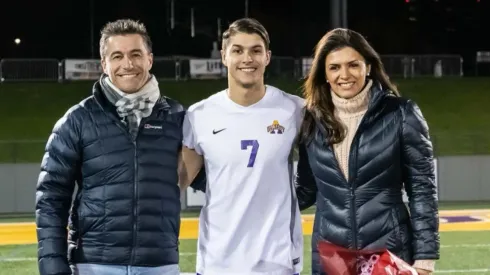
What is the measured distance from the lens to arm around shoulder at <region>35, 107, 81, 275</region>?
3.17 m

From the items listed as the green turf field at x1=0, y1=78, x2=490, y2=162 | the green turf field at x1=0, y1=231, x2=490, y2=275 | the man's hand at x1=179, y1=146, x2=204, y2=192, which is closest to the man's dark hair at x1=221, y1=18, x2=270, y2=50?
the man's hand at x1=179, y1=146, x2=204, y2=192

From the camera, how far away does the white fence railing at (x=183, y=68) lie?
22938 mm

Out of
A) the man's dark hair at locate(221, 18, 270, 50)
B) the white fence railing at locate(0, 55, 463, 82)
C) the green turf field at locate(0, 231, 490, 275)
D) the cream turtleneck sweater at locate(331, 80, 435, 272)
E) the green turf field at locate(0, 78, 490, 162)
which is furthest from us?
the white fence railing at locate(0, 55, 463, 82)

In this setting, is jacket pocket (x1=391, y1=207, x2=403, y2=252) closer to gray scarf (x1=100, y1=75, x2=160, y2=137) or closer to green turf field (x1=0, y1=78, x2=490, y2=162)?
gray scarf (x1=100, y1=75, x2=160, y2=137)

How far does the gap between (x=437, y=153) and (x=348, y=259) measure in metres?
11.8

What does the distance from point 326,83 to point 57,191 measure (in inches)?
51.6

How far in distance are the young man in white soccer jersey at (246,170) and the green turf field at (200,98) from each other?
1385cm

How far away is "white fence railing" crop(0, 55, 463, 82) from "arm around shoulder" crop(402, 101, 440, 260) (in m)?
19.4

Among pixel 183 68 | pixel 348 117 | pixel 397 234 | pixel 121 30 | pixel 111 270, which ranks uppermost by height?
pixel 183 68

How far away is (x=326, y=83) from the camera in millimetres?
3467

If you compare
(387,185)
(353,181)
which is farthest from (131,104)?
(387,185)

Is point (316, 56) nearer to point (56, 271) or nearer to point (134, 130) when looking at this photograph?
point (134, 130)

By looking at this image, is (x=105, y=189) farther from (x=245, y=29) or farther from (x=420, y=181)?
(x=420, y=181)

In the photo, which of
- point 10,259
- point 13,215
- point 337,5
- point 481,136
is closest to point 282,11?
point 337,5
